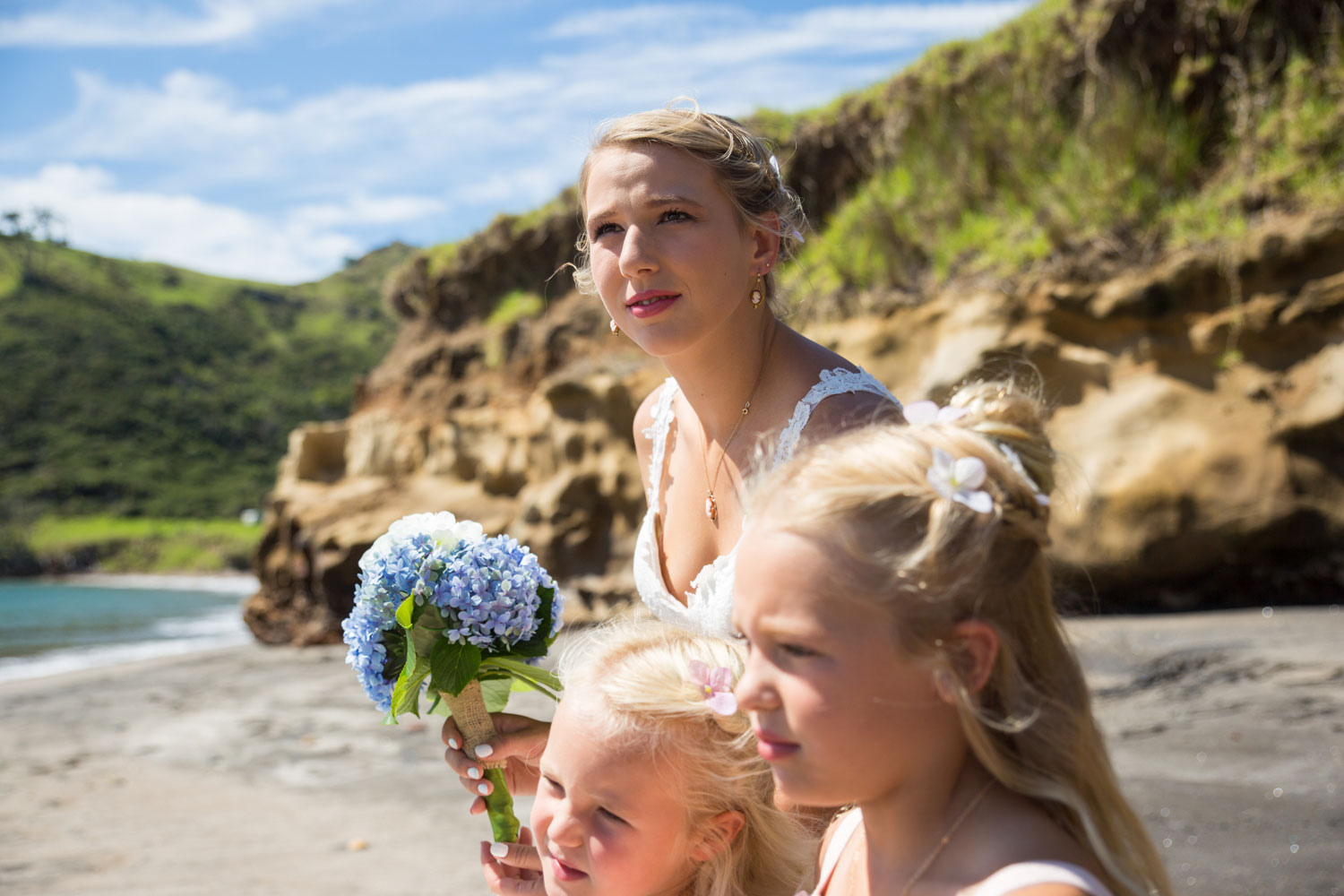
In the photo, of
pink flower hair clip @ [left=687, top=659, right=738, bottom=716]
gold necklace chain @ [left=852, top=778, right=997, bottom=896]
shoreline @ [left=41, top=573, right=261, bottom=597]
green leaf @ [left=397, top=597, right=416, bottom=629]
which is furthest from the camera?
shoreline @ [left=41, top=573, right=261, bottom=597]

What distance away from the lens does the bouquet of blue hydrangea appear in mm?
1961

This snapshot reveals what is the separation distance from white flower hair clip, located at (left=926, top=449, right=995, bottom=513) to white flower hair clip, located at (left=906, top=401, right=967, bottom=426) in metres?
0.14

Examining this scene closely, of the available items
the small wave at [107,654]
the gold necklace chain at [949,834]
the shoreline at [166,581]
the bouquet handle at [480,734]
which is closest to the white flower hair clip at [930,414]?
the gold necklace chain at [949,834]

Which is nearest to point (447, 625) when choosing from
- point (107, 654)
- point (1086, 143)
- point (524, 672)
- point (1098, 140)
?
point (524, 672)

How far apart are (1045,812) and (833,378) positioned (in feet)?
3.91

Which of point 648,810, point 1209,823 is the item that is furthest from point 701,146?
point 1209,823

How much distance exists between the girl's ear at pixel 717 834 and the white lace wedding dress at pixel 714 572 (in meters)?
0.46

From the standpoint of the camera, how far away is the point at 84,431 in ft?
223

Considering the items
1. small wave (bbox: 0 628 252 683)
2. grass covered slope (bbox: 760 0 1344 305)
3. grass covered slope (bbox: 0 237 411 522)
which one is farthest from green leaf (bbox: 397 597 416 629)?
grass covered slope (bbox: 0 237 411 522)

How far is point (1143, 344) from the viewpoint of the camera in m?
8.28

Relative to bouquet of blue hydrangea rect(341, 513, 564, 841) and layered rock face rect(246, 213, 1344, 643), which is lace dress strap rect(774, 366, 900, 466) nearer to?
bouquet of blue hydrangea rect(341, 513, 564, 841)

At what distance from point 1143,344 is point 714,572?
695cm

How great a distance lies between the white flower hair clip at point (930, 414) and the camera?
1.38 m

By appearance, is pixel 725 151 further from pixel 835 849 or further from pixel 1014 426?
pixel 835 849
